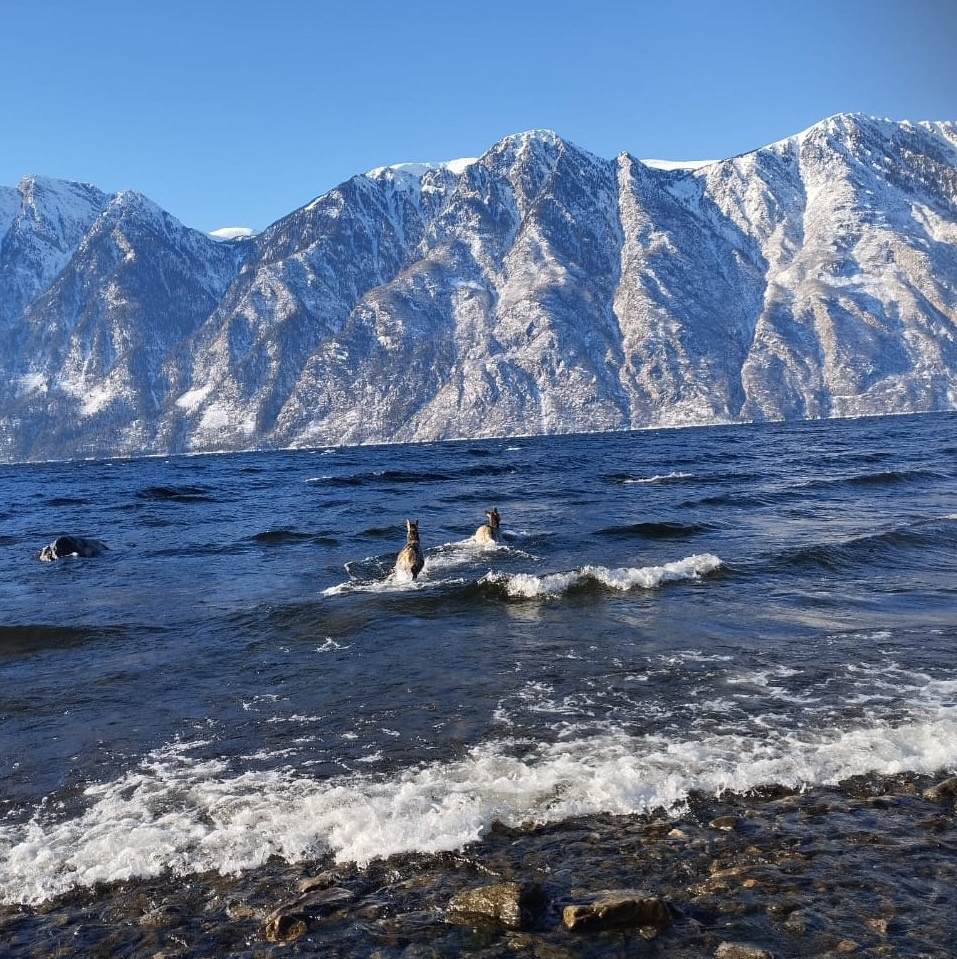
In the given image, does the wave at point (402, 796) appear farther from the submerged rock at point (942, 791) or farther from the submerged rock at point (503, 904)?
the submerged rock at point (503, 904)

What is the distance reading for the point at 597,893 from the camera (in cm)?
572

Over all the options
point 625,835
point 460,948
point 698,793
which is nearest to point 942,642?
point 698,793

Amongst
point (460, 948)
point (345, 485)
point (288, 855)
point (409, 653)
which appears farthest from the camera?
point (345, 485)

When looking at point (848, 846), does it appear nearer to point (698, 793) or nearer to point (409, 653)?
point (698, 793)

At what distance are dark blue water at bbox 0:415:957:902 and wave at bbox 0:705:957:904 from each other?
3cm

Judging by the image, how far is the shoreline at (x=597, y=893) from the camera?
16.9 ft

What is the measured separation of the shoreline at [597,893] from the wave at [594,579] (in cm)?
1085

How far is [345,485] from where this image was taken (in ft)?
190

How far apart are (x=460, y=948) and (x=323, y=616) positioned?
1165cm

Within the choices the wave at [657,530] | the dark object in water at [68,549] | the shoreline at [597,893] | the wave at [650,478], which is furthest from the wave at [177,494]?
the shoreline at [597,893]

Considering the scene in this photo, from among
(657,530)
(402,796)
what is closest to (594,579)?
(657,530)

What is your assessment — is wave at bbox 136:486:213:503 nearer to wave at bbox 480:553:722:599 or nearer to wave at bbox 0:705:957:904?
wave at bbox 480:553:722:599

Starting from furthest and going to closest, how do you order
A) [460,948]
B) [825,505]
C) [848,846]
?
[825,505] < [848,846] < [460,948]

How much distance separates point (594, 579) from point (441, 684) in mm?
8050
